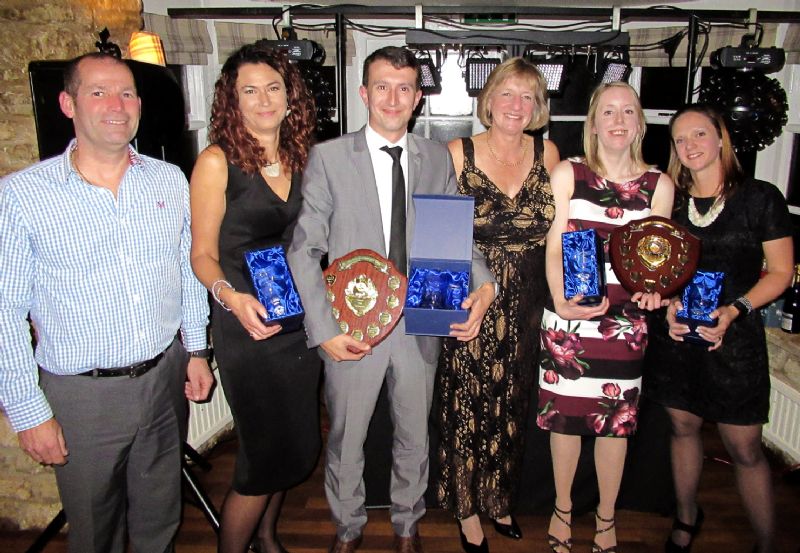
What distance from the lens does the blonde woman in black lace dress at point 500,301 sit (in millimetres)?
2162

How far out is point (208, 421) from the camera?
131 inches

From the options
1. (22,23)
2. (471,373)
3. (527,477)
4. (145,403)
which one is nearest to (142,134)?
(22,23)

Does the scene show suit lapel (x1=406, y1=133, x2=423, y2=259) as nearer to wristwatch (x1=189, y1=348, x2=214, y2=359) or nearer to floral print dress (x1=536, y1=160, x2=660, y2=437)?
floral print dress (x1=536, y1=160, x2=660, y2=437)

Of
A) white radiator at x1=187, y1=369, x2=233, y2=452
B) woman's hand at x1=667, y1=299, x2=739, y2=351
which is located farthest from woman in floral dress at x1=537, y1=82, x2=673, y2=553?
white radiator at x1=187, y1=369, x2=233, y2=452

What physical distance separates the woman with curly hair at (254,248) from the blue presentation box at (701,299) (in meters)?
1.31

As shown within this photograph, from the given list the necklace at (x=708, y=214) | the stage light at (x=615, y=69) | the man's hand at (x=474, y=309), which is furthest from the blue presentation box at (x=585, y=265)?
the stage light at (x=615, y=69)

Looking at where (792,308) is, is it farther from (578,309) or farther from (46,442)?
(46,442)

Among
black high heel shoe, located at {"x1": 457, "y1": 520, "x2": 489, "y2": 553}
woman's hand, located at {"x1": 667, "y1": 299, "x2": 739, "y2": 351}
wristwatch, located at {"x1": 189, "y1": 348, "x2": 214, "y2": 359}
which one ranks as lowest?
black high heel shoe, located at {"x1": 457, "y1": 520, "x2": 489, "y2": 553}

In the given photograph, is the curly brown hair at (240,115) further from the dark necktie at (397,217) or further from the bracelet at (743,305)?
the bracelet at (743,305)

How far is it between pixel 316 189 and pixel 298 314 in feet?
1.33

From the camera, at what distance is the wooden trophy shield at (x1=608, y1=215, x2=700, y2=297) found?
1970mm

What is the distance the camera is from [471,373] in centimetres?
224

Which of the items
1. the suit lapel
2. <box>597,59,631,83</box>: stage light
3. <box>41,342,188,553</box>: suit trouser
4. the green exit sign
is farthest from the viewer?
the green exit sign

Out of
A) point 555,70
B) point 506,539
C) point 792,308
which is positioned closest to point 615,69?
point 555,70
